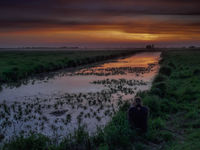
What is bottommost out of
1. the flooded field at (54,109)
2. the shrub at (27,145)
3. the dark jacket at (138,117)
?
the flooded field at (54,109)

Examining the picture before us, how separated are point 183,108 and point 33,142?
8.68 meters

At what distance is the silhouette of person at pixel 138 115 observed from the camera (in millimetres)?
7646

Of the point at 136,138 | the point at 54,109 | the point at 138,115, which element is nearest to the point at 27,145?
the point at 136,138

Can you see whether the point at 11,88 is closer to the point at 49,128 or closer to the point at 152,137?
the point at 49,128

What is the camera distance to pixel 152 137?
308 inches

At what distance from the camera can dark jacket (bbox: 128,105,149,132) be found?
767cm

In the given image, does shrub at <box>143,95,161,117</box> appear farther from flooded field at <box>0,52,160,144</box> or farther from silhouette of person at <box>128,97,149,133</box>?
silhouette of person at <box>128,97,149,133</box>

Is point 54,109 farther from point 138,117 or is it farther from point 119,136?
point 138,117

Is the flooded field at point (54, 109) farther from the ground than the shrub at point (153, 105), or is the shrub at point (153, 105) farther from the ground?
the shrub at point (153, 105)

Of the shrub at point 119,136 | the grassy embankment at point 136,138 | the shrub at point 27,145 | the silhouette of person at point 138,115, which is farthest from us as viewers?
the silhouette of person at point 138,115

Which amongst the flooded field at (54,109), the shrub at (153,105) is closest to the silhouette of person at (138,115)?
the flooded field at (54,109)

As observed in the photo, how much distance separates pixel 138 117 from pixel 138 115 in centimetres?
12

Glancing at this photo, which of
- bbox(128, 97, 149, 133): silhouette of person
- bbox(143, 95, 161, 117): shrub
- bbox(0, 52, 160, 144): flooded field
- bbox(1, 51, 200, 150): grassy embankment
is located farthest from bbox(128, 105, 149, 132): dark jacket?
bbox(143, 95, 161, 117): shrub

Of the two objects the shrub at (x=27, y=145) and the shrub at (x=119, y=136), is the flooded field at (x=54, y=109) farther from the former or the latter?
the shrub at (x=119, y=136)
